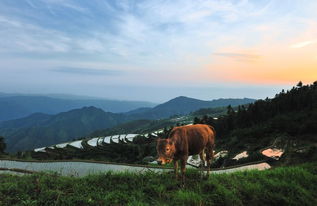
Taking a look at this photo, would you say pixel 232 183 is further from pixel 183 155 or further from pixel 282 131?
pixel 282 131

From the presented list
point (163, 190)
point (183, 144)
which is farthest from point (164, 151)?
point (163, 190)

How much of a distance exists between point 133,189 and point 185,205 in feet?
6.05

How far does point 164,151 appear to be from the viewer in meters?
6.29

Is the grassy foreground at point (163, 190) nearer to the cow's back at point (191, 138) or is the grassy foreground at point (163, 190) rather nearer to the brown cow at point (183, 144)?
the brown cow at point (183, 144)

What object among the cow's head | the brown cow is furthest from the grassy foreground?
the cow's head

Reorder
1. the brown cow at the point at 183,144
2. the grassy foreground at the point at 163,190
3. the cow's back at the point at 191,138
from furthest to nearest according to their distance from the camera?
the cow's back at the point at 191,138
the brown cow at the point at 183,144
the grassy foreground at the point at 163,190

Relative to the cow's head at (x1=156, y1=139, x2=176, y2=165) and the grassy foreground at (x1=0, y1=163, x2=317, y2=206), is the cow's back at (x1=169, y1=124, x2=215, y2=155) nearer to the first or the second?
the cow's head at (x1=156, y1=139, x2=176, y2=165)

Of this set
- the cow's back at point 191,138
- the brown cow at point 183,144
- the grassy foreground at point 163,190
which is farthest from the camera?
the cow's back at point 191,138

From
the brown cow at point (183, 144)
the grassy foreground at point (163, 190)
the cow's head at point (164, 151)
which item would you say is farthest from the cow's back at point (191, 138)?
the grassy foreground at point (163, 190)

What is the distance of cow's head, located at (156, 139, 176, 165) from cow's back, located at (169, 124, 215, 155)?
1.58ft

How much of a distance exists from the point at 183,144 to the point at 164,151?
0.97m

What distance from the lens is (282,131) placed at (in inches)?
1896

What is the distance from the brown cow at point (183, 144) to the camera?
6.35 meters

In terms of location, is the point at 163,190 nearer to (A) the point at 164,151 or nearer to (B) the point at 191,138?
(A) the point at 164,151
